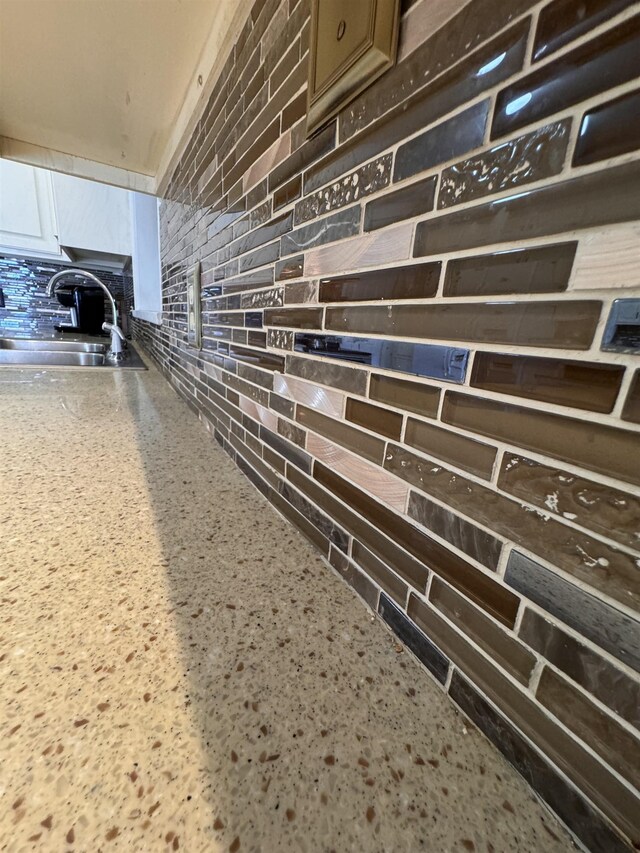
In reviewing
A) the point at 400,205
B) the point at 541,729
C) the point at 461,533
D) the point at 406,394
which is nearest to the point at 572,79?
the point at 400,205

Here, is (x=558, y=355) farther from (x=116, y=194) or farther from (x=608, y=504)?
(x=116, y=194)

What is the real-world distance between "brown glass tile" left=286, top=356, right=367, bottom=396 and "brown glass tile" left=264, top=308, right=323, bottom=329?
6cm

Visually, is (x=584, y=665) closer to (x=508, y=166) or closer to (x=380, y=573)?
(x=380, y=573)

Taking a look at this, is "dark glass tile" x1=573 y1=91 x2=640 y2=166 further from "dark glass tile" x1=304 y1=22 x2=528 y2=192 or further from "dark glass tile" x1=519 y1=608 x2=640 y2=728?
"dark glass tile" x1=519 y1=608 x2=640 y2=728

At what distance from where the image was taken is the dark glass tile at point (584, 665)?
0.74 feet

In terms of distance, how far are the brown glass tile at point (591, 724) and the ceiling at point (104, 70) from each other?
1399 millimetres

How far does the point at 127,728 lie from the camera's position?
302mm

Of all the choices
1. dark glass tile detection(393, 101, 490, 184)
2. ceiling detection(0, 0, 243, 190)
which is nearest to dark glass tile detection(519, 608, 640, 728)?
dark glass tile detection(393, 101, 490, 184)

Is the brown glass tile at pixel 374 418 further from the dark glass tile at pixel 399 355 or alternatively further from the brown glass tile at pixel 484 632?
the brown glass tile at pixel 484 632

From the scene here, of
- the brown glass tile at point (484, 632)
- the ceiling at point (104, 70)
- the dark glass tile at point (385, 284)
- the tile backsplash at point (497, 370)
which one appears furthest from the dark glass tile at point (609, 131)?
the ceiling at point (104, 70)

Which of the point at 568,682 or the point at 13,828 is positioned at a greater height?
the point at 568,682

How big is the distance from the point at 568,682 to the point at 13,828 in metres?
0.43

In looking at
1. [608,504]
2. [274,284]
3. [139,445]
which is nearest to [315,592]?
[608,504]

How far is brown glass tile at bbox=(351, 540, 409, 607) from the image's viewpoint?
1.35ft
